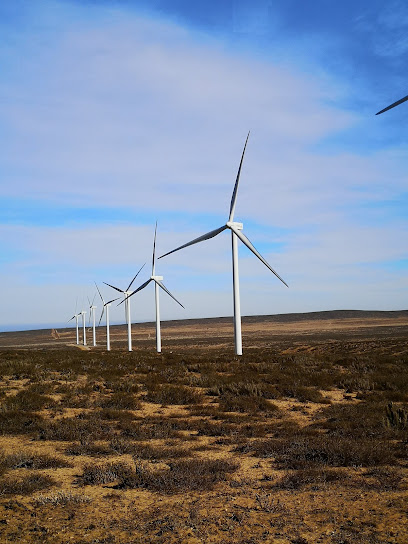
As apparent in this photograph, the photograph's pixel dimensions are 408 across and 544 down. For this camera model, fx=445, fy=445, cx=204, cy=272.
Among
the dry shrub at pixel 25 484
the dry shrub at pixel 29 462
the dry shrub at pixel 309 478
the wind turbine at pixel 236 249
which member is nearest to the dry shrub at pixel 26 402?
the dry shrub at pixel 29 462

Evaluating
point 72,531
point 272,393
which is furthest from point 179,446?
point 272,393

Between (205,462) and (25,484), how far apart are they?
395cm

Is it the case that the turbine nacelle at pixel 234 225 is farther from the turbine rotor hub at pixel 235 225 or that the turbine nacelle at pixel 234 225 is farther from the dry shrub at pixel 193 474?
the dry shrub at pixel 193 474

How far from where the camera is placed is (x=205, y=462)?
1051 cm

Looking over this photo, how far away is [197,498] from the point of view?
28.0 feet

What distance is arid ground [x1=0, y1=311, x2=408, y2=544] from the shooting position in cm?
726

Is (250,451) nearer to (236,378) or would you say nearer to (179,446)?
(179,446)

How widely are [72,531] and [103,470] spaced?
282cm

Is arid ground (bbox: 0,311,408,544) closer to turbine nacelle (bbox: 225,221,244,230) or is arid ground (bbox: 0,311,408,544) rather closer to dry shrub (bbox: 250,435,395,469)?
dry shrub (bbox: 250,435,395,469)

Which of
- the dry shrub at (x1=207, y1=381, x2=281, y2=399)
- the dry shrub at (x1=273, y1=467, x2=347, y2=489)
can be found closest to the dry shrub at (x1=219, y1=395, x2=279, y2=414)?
the dry shrub at (x1=207, y1=381, x2=281, y2=399)

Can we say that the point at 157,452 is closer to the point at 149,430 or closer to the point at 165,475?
the point at 165,475

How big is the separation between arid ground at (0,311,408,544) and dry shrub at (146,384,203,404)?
9cm

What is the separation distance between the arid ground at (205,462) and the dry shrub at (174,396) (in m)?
0.09

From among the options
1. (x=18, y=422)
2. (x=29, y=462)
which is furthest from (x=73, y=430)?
(x=29, y=462)
